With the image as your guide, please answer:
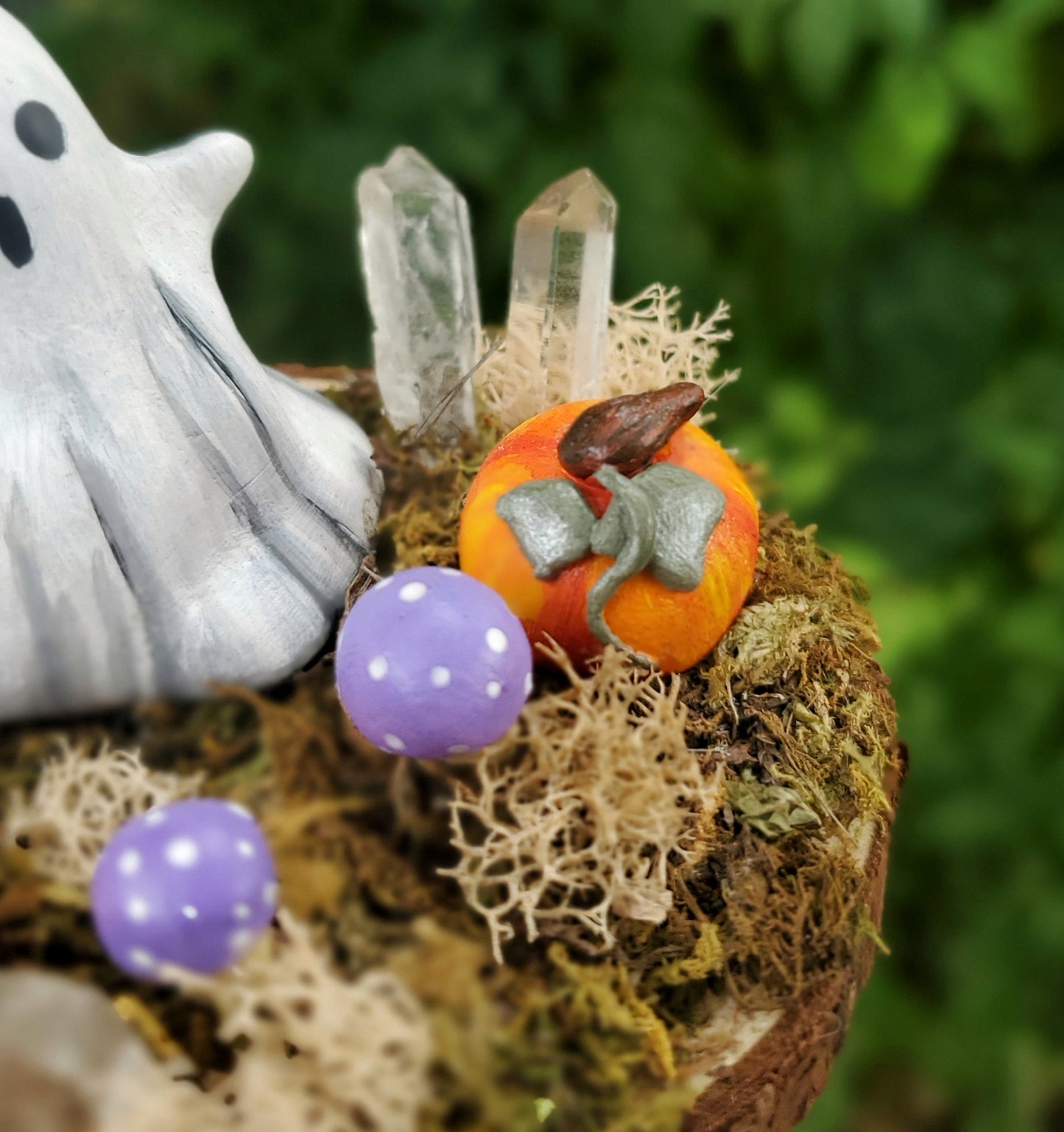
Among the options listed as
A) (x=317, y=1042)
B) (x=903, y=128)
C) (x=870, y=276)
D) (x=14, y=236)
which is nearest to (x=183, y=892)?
(x=317, y=1042)

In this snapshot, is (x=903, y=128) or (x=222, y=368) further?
(x=903, y=128)

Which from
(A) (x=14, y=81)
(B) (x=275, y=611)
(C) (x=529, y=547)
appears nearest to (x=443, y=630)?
(C) (x=529, y=547)

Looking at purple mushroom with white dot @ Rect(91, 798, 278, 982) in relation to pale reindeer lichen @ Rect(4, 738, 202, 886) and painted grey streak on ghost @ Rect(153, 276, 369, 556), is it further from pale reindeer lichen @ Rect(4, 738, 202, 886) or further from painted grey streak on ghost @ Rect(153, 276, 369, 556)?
painted grey streak on ghost @ Rect(153, 276, 369, 556)

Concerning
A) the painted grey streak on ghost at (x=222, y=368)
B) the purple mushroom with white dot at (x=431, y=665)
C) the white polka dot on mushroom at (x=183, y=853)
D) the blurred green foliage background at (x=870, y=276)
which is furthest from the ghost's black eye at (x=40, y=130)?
the blurred green foliage background at (x=870, y=276)

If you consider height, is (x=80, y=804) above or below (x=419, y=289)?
below

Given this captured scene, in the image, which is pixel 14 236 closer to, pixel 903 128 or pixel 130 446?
pixel 130 446

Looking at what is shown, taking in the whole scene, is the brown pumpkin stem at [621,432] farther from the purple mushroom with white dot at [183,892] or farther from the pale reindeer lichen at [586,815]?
the purple mushroom with white dot at [183,892]
